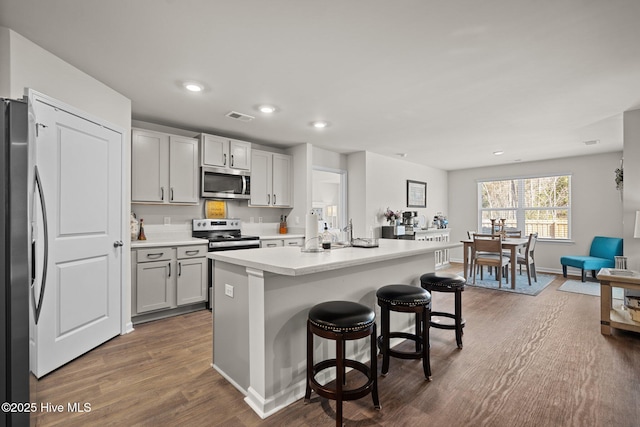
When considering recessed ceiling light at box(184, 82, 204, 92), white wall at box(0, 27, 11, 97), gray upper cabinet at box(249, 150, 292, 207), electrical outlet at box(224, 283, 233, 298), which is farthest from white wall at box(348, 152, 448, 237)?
white wall at box(0, 27, 11, 97)

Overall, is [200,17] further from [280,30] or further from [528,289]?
[528,289]

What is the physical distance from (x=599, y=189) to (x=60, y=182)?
27.2 ft

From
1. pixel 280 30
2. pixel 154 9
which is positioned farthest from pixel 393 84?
pixel 154 9

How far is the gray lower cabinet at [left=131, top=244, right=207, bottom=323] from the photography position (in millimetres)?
3309

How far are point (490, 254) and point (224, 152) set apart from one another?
474 centimetres

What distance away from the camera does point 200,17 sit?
6.21 ft

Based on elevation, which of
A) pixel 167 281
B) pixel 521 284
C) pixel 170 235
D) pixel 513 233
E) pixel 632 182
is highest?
pixel 632 182

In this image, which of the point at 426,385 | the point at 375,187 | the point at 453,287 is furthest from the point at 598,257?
the point at 426,385

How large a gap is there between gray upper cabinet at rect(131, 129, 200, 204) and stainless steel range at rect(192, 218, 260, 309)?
40cm

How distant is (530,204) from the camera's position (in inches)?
Answer: 269

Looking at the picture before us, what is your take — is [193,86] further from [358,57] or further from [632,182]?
[632,182]

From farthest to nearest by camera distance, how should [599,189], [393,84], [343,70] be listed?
[599,189] < [393,84] < [343,70]

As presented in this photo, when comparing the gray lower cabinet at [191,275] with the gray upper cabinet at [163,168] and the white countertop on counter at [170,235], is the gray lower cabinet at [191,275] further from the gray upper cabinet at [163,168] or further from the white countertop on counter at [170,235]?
the gray upper cabinet at [163,168]

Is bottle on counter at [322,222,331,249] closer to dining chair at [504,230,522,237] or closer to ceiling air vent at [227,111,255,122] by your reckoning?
ceiling air vent at [227,111,255,122]
